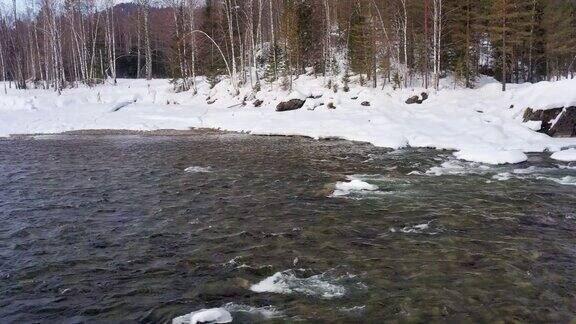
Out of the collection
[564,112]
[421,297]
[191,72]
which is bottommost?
[421,297]

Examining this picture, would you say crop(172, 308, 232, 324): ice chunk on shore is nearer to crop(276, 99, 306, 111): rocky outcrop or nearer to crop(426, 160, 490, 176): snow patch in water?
crop(426, 160, 490, 176): snow patch in water

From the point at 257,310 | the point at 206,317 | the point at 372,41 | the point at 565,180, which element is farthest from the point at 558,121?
the point at 206,317

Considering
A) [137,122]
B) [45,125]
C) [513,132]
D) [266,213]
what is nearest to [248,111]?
[137,122]

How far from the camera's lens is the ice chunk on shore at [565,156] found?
54.9 feet

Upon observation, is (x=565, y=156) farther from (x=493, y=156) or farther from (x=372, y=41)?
(x=372, y=41)

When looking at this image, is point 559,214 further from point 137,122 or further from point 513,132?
point 137,122

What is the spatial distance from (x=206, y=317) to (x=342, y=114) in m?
25.3

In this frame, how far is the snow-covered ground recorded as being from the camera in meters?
21.0

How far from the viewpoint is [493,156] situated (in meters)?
16.6

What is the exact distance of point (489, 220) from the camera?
9.84 meters

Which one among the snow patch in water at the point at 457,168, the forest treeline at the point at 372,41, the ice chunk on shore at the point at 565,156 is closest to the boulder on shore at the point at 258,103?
the forest treeline at the point at 372,41

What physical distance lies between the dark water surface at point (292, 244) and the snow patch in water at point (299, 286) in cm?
3

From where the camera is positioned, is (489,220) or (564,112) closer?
(489,220)

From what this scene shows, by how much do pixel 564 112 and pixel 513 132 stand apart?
244 cm
